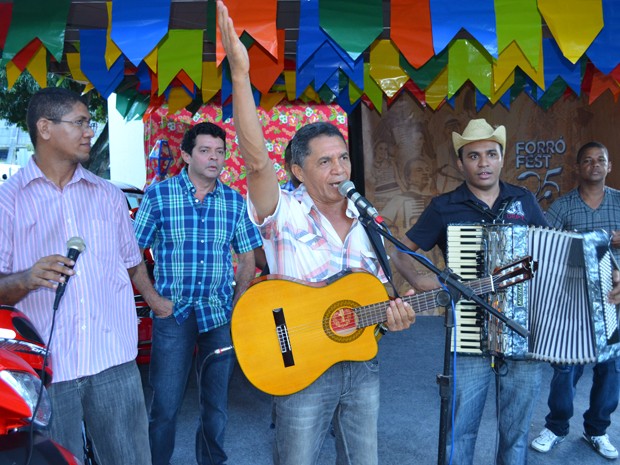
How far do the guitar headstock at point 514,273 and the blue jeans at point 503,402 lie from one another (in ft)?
2.03

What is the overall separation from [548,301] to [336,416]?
1.17m

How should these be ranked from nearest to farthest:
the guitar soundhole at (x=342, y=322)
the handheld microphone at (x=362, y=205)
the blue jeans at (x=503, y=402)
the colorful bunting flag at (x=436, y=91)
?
the handheld microphone at (x=362, y=205), the guitar soundhole at (x=342, y=322), the blue jeans at (x=503, y=402), the colorful bunting flag at (x=436, y=91)

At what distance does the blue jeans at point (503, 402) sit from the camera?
2898 millimetres

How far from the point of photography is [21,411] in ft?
5.46

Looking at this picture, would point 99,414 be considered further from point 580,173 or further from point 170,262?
point 580,173

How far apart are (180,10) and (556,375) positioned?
369cm

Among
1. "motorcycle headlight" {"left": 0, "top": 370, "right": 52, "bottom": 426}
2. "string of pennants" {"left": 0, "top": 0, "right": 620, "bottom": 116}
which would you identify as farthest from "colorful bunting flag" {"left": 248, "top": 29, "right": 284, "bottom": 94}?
"motorcycle headlight" {"left": 0, "top": 370, "right": 52, "bottom": 426}

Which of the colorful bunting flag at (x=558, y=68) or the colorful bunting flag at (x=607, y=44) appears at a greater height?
the colorful bunting flag at (x=558, y=68)

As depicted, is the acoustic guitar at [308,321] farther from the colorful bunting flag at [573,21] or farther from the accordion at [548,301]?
the colorful bunting flag at [573,21]

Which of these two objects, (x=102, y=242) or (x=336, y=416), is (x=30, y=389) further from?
(x=336, y=416)

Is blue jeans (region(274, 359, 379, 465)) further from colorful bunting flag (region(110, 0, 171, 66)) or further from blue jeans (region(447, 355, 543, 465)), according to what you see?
colorful bunting flag (region(110, 0, 171, 66))

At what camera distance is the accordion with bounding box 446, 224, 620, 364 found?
2723mm

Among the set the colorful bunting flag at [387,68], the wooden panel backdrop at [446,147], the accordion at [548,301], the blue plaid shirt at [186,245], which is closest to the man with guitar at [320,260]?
the accordion at [548,301]

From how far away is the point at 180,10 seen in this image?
13.5ft
